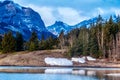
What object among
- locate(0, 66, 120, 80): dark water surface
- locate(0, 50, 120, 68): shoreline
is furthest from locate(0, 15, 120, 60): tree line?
locate(0, 66, 120, 80): dark water surface

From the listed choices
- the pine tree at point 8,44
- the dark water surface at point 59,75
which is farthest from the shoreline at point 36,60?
the dark water surface at point 59,75

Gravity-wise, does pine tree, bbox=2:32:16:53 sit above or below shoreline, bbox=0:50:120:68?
above

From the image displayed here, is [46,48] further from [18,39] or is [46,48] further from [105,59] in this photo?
[105,59]

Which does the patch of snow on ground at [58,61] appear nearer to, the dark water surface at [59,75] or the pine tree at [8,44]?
the pine tree at [8,44]

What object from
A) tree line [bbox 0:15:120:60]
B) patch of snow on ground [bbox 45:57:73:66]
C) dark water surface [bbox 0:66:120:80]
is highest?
tree line [bbox 0:15:120:60]

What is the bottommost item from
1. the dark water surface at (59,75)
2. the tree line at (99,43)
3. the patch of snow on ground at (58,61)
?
the dark water surface at (59,75)

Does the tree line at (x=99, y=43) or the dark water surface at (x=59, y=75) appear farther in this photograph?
the tree line at (x=99, y=43)

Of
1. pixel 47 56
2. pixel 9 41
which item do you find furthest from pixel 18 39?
pixel 47 56

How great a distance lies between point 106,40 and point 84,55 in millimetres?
13459

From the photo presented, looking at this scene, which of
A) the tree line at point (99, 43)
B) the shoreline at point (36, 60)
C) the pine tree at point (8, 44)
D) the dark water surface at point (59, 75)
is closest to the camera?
the dark water surface at point (59, 75)

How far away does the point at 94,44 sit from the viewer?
160125 mm

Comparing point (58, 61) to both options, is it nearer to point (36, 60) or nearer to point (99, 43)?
point (36, 60)

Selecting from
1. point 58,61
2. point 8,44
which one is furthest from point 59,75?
point 8,44

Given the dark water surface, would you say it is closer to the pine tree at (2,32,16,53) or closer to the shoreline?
the shoreline
